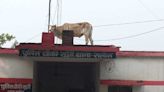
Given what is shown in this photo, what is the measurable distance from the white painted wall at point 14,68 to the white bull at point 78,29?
6.86 ft

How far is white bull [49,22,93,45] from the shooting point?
74.2ft

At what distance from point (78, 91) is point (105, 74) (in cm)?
481

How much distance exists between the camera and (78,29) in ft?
74.6

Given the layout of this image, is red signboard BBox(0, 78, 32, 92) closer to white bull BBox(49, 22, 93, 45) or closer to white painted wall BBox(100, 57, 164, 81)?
white bull BBox(49, 22, 93, 45)

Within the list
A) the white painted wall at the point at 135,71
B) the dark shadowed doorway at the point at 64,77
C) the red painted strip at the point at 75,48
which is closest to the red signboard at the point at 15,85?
the red painted strip at the point at 75,48

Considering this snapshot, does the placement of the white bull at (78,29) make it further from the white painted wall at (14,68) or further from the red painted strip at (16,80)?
the red painted strip at (16,80)

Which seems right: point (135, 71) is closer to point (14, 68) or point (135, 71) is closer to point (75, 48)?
point (75, 48)

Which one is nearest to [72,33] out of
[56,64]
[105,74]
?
[105,74]

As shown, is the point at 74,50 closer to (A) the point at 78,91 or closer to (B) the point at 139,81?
(B) the point at 139,81

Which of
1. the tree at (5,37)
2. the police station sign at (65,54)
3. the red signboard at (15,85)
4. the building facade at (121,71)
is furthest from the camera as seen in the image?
the tree at (5,37)

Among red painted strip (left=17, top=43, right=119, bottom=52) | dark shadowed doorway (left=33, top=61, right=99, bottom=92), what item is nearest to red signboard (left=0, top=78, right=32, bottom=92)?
red painted strip (left=17, top=43, right=119, bottom=52)

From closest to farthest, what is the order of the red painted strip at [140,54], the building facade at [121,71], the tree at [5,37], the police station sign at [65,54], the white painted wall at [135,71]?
1. the police station sign at [65,54]
2. the building facade at [121,71]
3. the red painted strip at [140,54]
4. the white painted wall at [135,71]
5. the tree at [5,37]

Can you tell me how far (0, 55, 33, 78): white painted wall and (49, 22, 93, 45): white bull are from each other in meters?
2.09

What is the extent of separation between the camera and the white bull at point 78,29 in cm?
2261
